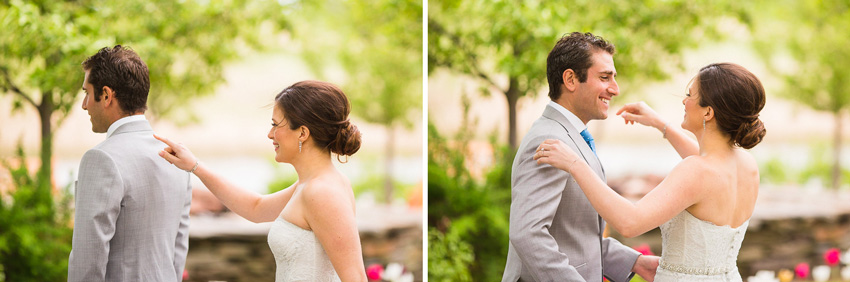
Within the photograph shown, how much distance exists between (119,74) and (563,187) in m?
1.58

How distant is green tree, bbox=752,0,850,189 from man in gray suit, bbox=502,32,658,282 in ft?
19.3

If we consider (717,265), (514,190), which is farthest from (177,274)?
(717,265)

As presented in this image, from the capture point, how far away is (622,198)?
231 centimetres

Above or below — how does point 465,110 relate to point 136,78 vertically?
below

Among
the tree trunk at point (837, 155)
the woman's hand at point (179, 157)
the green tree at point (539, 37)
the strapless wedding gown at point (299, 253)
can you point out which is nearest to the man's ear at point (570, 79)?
the strapless wedding gown at point (299, 253)

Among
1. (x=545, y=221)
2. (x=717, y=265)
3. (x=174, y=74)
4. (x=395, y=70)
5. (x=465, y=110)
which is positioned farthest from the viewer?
(x=395, y=70)

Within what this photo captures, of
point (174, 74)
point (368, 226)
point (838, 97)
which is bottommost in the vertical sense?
point (368, 226)

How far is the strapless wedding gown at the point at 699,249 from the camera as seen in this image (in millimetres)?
2453

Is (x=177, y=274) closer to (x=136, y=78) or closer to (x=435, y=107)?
(x=136, y=78)

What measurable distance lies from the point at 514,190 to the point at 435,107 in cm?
380

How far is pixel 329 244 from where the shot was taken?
2.32 metres

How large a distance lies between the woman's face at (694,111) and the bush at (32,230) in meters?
4.80

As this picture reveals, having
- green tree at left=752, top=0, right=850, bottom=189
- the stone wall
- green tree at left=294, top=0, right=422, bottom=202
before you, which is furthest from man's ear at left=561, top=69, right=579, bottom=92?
green tree at left=752, top=0, right=850, bottom=189

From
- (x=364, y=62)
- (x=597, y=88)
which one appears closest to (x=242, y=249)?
(x=364, y=62)
